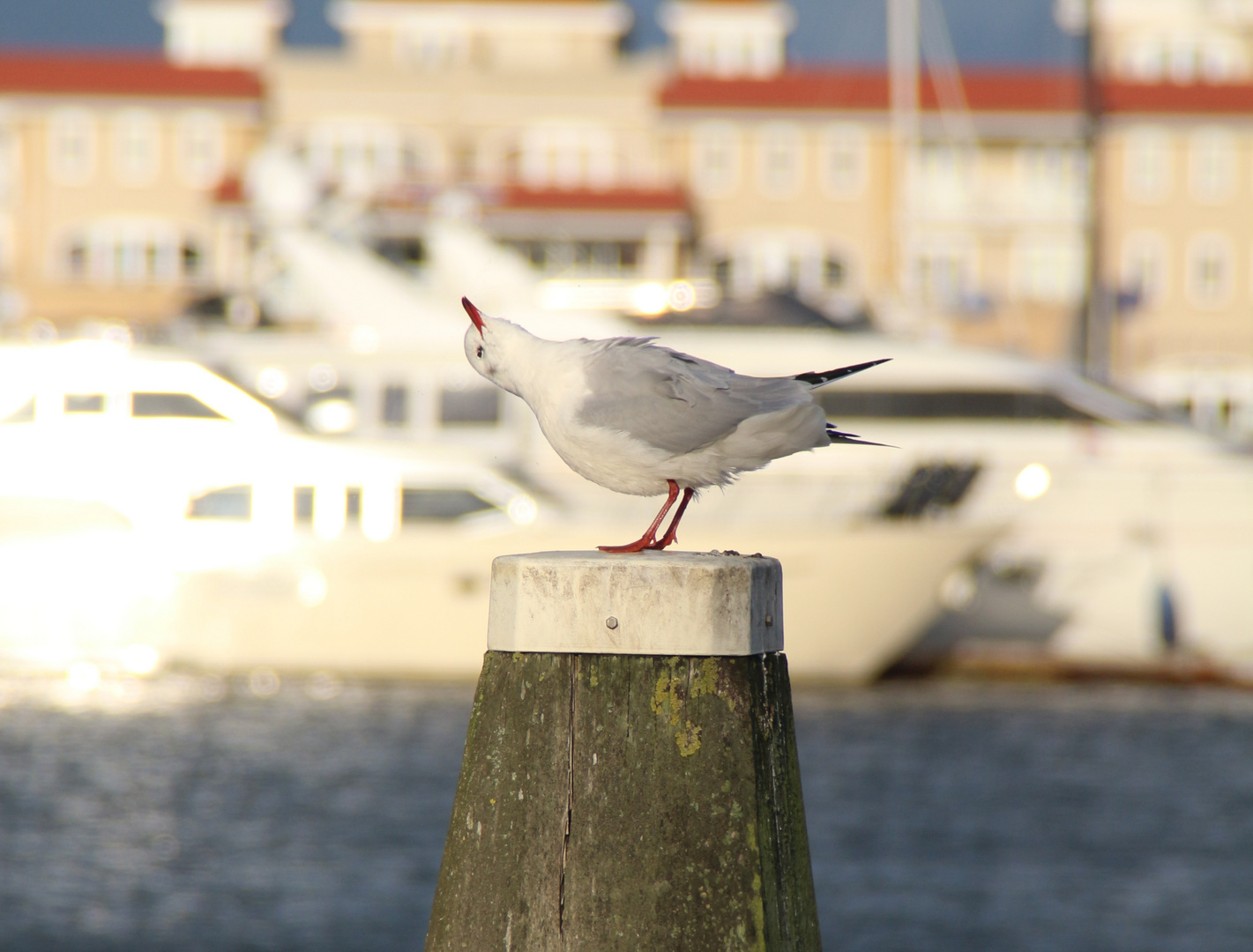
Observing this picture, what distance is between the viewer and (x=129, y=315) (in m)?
Result: 45.7

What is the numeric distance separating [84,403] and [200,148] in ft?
107

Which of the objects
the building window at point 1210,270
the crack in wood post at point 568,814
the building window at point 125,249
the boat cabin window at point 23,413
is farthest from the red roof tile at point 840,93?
the crack in wood post at point 568,814

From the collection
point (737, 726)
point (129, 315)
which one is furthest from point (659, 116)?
point (737, 726)

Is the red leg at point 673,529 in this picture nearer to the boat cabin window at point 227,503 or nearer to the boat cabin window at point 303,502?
the boat cabin window at point 303,502

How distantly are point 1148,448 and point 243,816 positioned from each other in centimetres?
1387

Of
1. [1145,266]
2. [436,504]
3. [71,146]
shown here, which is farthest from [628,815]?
[1145,266]

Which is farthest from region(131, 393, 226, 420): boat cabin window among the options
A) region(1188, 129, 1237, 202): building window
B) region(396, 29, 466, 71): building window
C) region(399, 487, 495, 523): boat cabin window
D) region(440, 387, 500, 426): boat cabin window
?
region(396, 29, 466, 71): building window

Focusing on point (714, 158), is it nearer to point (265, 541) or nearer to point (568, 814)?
point (265, 541)

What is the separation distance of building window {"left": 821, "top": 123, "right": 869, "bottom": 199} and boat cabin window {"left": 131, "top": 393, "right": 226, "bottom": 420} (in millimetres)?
32827

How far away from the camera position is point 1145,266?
2100 inches

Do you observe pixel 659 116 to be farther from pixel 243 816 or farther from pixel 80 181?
pixel 243 816

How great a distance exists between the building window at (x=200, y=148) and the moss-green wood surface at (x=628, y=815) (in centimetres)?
5126

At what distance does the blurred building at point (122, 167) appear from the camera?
51.2m

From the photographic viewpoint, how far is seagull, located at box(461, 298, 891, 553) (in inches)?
154
